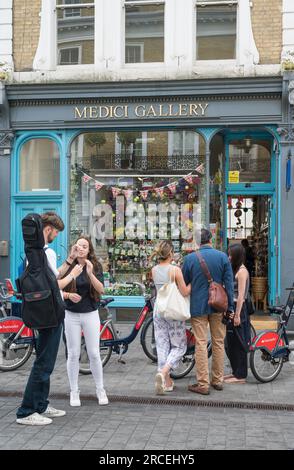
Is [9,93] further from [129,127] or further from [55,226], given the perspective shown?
[55,226]

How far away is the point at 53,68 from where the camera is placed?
13234 mm

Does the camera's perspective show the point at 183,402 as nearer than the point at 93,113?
Yes

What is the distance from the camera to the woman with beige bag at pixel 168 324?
773 centimetres

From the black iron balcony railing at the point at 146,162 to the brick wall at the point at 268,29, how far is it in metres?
2.24

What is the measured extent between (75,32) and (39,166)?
109 inches

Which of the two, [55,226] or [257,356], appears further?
[257,356]

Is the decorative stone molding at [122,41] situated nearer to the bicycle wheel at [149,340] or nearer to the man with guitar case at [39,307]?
the bicycle wheel at [149,340]

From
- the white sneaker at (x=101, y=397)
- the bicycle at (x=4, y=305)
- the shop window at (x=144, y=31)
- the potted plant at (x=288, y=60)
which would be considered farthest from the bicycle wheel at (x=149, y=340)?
the shop window at (x=144, y=31)

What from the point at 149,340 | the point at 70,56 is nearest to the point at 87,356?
the point at 149,340

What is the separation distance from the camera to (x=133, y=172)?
1323cm

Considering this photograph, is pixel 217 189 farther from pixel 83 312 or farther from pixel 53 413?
pixel 53 413

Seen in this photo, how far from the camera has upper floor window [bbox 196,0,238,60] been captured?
1292 cm

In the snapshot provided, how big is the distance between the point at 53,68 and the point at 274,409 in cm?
848
